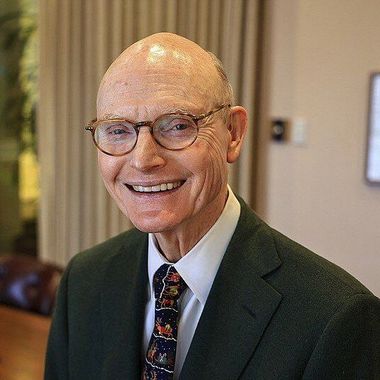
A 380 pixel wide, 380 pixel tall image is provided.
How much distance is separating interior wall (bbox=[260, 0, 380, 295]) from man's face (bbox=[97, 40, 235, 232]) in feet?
6.52

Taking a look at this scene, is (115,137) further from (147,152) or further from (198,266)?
(198,266)

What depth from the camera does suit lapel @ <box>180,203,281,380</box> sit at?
1032 millimetres

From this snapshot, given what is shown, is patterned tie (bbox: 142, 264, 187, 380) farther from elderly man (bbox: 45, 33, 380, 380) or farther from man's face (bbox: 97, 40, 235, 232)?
man's face (bbox: 97, 40, 235, 232)

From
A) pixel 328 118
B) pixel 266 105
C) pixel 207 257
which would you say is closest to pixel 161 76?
pixel 207 257

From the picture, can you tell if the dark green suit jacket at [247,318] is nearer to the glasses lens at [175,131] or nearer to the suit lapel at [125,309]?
the suit lapel at [125,309]

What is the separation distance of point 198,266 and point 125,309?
189 mm

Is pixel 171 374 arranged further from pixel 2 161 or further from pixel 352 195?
pixel 2 161

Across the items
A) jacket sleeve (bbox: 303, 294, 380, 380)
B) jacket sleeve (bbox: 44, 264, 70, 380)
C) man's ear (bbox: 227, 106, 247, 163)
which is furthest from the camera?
jacket sleeve (bbox: 44, 264, 70, 380)

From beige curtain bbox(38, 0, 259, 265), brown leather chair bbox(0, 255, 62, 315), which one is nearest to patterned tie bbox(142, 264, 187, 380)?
brown leather chair bbox(0, 255, 62, 315)

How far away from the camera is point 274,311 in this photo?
1031 mm

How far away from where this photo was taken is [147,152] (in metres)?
0.98

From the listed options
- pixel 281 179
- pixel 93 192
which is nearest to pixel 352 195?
pixel 281 179

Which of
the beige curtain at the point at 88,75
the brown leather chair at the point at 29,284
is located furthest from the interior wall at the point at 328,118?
the brown leather chair at the point at 29,284

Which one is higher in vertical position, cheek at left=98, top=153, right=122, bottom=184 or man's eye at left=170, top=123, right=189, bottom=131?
man's eye at left=170, top=123, right=189, bottom=131
